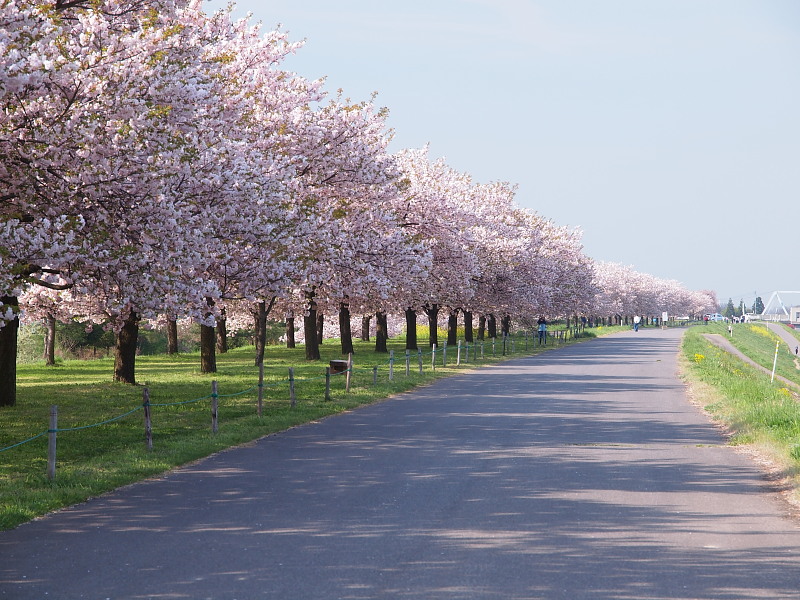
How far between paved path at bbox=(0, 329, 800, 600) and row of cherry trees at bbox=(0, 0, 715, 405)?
3.95 metres

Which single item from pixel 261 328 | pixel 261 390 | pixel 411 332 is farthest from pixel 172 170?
pixel 411 332

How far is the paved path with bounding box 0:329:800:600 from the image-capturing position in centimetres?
707

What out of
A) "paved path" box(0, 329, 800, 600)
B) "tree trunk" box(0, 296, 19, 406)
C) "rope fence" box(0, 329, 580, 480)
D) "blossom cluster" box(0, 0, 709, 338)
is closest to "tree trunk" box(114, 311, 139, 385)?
"blossom cluster" box(0, 0, 709, 338)

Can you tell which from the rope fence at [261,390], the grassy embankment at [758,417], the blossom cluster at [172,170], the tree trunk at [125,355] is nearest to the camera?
the rope fence at [261,390]

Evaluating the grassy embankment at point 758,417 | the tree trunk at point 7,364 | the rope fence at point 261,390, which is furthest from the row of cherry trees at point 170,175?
the grassy embankment at point 758,417

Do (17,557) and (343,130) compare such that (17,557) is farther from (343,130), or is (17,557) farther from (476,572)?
(343,130)

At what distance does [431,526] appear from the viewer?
905 centimetres

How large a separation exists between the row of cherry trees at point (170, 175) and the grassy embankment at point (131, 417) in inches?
79.7

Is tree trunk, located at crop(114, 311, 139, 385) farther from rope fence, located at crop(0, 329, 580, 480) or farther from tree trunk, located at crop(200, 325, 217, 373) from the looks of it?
rope fence, located at crop(0, 329, 580, 480)

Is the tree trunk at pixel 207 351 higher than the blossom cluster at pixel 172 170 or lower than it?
lower

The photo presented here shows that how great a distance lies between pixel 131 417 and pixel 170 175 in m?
7.08

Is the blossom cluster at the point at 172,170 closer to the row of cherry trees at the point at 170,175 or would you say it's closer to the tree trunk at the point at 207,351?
the row of cherry trees at the point at 170,175

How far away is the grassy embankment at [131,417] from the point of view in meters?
12.1

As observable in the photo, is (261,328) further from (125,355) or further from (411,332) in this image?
(411,332)
